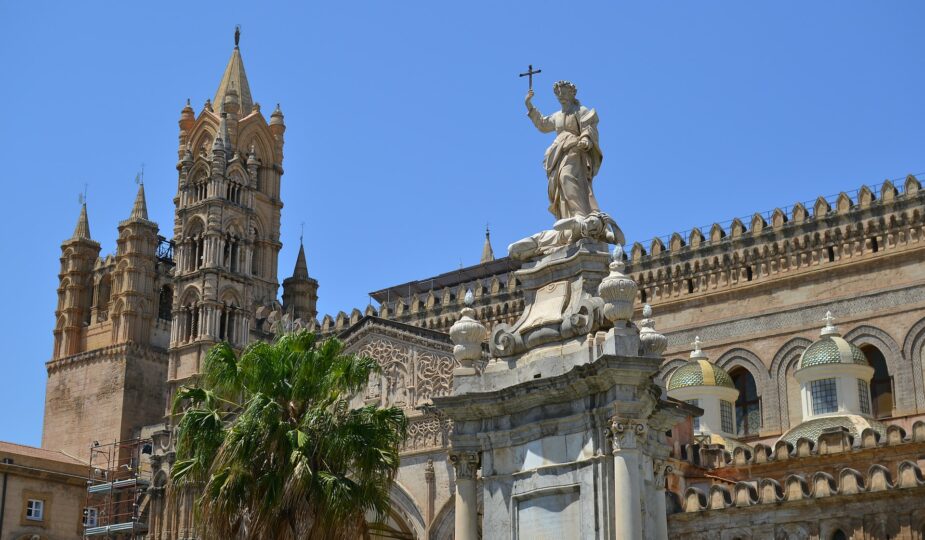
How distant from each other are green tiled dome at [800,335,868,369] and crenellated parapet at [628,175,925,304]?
5.84 meters

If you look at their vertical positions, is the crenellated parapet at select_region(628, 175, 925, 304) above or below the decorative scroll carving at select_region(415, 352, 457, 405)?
above

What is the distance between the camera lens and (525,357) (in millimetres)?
14852

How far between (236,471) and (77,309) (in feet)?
169

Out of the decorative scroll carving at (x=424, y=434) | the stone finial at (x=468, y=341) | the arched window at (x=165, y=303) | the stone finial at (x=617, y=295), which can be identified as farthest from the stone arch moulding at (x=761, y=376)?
the arched window at (x=165, y=303)

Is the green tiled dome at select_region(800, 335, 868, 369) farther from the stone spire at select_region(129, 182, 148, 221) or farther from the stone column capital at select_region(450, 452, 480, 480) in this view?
the stone spire at select_region(129, 182, 148, 221)

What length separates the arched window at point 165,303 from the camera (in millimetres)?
66500

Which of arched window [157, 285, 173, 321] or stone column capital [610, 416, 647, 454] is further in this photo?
arched window [157, 285, 173, 321]

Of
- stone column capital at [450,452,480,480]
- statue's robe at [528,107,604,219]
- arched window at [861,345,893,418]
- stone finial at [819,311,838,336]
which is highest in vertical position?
stone finial at [819,311,838,336]

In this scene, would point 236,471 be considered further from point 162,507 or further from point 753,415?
point 753,415

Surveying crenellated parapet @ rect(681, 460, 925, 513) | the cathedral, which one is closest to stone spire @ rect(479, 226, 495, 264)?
the cathedral

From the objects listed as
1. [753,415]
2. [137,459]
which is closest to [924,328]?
[753,415]

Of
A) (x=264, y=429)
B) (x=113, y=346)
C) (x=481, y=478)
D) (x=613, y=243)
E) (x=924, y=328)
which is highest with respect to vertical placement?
(x=113, y=346)

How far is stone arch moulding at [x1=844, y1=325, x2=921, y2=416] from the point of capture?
3816 cm

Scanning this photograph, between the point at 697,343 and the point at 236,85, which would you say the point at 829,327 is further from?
the point at 236,85
